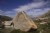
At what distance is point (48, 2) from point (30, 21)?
305 millimetres

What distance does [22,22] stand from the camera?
1.50 meters

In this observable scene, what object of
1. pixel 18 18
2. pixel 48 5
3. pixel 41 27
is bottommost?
pixel 41 27

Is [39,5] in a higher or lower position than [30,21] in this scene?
higher

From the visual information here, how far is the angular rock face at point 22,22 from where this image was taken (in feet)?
4.88

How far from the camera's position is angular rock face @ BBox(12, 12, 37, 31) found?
1487 millimetres

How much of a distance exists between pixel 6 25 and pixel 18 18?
0.16 meters

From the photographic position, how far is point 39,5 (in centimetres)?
152

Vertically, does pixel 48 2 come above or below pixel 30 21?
above

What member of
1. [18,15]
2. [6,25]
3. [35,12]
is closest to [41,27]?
[35,12]

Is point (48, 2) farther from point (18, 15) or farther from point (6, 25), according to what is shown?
point (6, 25)

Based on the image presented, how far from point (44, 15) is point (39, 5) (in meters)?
0.13

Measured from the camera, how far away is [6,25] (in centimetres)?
151

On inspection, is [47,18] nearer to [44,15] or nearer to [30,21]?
[44,15]

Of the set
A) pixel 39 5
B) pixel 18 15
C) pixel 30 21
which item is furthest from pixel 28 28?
pixel 39 5
